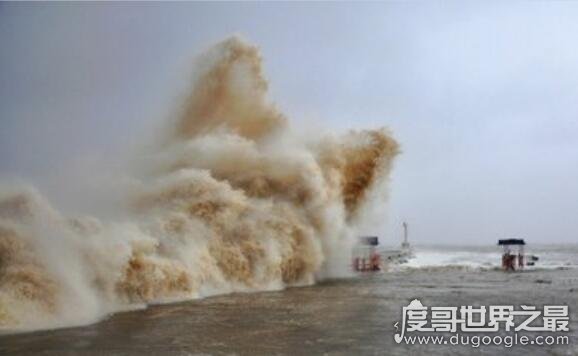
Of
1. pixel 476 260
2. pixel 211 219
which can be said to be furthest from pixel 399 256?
pixel 211 219

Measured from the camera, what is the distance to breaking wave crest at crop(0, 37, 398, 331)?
13742mm

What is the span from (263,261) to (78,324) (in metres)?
9.52

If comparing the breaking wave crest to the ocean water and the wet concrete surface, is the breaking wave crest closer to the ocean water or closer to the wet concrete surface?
the wet concrete surface

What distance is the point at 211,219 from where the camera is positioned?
67.5 ft

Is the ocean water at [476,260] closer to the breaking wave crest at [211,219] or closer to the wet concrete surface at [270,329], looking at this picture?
the breaking wave crest at [211,219]

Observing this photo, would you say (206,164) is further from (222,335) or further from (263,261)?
(222,335)

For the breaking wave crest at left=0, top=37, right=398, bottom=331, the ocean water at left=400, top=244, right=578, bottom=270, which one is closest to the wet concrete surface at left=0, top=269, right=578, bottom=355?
the breaking wave crest at left=0, top=37, right=398, bottom=331

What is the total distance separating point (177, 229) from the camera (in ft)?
63.4

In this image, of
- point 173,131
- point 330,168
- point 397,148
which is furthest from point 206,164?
point 397,148

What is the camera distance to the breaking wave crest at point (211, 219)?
45.1 ft

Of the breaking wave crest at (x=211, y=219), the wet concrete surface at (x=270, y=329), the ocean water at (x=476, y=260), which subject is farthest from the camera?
the ocean water at (x=476, y=260)

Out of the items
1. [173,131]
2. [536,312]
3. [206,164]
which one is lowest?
[536,312]

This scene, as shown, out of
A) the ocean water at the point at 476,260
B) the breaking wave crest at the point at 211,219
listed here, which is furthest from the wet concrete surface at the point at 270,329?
the ocean water at the point at 476,260

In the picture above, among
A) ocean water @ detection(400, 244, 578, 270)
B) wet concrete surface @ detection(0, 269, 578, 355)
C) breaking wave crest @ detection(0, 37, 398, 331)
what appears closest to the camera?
wet concrete surface @ detection(0, 269, 578, 355)
